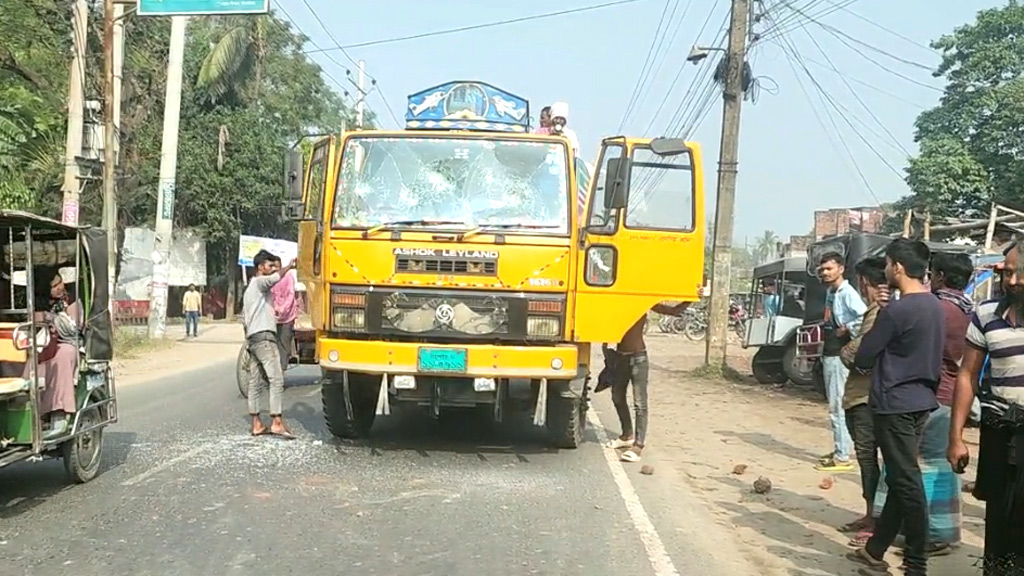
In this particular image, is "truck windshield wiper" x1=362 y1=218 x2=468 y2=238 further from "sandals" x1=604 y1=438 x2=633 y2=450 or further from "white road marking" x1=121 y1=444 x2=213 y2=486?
"sandals" x1=604 y1=438 x2=633 y2=450

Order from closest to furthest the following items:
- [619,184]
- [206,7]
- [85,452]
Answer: [85,452] < [619,184] < [206,7]

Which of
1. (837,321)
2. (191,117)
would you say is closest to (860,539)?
(837,321)

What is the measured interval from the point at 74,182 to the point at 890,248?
15.1 meters

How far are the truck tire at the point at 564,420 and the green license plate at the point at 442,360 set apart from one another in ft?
3.31

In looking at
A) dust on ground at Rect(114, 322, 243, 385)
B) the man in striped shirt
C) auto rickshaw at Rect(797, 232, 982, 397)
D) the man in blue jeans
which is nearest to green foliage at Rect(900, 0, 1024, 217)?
auto rickshaw at Rect(797, 232, 982, 397)

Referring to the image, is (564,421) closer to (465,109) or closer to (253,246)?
(465,109)

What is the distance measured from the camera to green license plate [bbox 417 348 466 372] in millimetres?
8297

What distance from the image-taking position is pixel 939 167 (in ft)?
85.0

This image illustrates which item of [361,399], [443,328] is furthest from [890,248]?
[361,399]

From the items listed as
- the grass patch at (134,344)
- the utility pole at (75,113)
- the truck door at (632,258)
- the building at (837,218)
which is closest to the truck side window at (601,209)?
the truck door at (632,258)

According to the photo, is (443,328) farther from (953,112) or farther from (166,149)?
(953,112)

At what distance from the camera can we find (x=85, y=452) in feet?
24.2

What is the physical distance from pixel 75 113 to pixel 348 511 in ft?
44.0

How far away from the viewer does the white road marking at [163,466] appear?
742 centimetres
